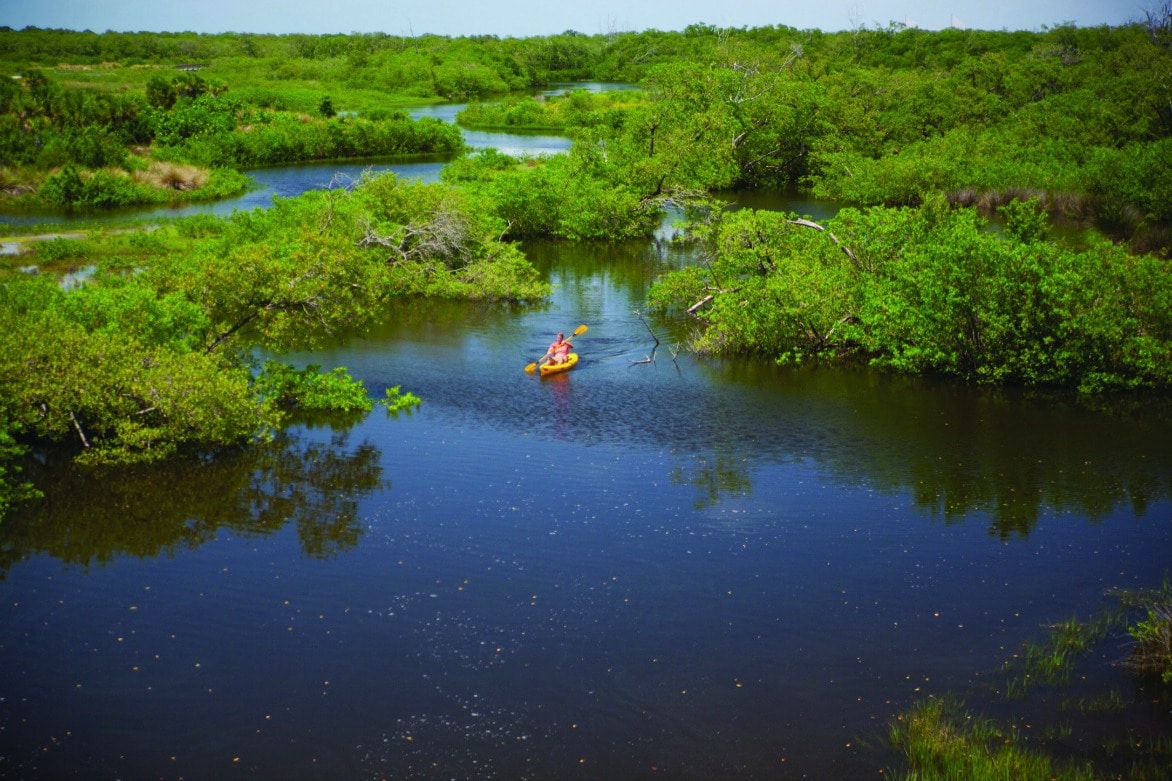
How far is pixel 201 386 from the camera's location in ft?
73.1

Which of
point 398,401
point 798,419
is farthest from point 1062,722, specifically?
point 398,401

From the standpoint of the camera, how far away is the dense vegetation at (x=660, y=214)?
79.7 feet

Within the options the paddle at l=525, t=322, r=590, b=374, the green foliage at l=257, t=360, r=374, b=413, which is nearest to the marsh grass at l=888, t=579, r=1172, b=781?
the green foliage at l=257, t=360, r=374, b=413

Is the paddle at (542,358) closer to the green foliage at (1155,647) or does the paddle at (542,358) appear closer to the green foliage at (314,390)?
the green foliage at (314,390)

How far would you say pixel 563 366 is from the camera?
2952 centimetres

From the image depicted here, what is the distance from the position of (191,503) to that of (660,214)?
3910 cm

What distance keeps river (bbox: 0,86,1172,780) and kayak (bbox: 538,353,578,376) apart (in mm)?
833

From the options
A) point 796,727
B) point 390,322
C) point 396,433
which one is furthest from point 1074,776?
point 390,322

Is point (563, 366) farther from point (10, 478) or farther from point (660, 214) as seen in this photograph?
point (660, 214)

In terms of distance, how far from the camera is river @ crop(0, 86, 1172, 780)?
14.2 metres

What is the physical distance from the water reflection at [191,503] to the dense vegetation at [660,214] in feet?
2.08

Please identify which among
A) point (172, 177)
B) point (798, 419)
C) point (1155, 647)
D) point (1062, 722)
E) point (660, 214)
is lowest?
point (1062, 722)

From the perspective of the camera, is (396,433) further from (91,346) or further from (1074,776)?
(1074,776)

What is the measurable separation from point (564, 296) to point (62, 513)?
69.6ft
